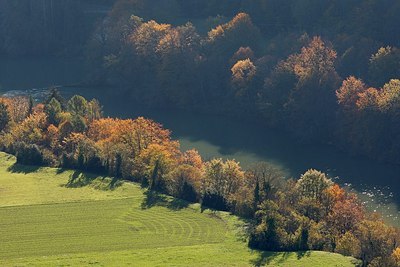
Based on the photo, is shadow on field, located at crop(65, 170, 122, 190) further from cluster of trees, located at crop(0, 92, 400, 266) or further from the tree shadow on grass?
the tree shadow on grass

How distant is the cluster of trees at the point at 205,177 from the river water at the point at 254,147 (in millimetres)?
10858

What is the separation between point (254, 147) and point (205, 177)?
31.1 m

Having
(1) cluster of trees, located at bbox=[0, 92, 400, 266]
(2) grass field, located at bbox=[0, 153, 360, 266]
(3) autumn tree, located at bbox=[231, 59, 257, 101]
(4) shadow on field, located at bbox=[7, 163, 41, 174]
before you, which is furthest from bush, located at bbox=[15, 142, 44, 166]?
(3) autumn tree, located at bbox=[231, 59, 257, 101]

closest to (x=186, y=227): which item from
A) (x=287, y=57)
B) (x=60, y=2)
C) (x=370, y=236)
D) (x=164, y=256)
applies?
(x=164, y=256)

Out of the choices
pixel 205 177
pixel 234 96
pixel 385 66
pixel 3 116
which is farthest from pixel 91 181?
pixel 385 66

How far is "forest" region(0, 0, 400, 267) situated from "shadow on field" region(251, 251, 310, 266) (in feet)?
4.05

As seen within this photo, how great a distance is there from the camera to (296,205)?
78500mm

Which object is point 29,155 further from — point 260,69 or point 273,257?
point 260,69

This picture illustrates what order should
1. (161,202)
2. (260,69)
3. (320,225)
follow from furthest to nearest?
(260,69), (161,202), (320,225)

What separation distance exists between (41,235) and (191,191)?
58.8ft

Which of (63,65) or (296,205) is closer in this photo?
(296,205)

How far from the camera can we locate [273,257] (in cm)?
7200

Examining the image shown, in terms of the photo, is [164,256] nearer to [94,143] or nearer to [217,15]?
[94,143]

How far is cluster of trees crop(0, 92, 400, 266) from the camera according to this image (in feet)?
242
